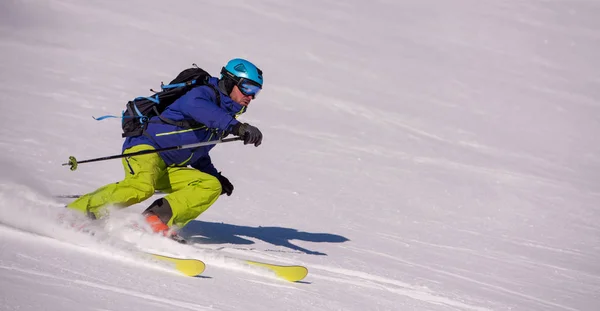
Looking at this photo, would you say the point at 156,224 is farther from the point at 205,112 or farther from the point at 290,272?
the point at 290,272

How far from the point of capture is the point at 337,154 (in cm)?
1256

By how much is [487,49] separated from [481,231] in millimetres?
13356

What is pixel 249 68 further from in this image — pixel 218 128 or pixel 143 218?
pixel 143 218

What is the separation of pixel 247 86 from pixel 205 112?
18.7 inches


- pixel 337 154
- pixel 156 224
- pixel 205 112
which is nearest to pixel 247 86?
pixel 205 112

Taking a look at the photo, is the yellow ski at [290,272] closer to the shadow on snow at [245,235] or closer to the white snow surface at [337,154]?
the white snow surface at [337,154]

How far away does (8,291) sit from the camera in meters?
4.03

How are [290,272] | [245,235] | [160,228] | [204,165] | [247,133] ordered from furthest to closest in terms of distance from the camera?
[245,235], [204,165], [160,228], [247,133], [290,272]

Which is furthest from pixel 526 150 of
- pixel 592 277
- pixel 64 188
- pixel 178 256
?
pixel 178 256

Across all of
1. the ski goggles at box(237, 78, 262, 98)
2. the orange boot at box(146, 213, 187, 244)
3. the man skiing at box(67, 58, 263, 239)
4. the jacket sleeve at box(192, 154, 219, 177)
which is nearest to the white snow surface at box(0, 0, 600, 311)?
the orange boot at box(146, 213, 187, 244)

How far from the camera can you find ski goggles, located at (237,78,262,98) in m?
6.41

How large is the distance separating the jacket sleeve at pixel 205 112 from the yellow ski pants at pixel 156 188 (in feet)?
1.65

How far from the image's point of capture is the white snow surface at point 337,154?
5645mm

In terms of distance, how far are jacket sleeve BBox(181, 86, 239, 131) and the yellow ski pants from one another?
0.50 metres
